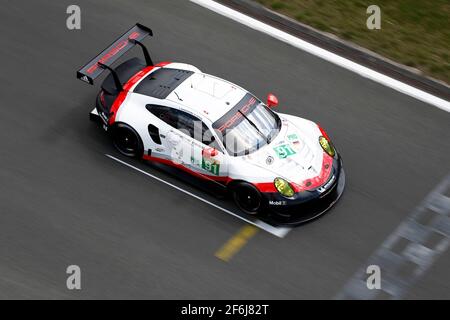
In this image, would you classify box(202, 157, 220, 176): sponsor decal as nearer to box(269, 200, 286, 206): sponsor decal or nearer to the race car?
the race car

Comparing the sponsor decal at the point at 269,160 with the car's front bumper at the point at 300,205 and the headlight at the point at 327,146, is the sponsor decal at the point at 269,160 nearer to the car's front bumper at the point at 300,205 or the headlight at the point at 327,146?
the car's front bumper at the point at 300,205

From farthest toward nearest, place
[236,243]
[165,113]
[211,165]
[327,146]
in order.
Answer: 1. [327,146]
2. [165,113]
3. [211,165]
4. [236,243]

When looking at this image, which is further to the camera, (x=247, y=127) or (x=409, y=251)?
(x=247, y=127)

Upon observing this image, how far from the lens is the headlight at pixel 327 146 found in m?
13.2

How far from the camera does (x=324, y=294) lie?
39.3 feet

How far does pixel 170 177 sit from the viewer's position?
525 inches

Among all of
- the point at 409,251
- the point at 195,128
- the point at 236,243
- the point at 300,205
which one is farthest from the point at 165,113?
the point at 409,251

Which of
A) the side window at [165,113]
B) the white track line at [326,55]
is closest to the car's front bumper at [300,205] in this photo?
the side window at [165,113]

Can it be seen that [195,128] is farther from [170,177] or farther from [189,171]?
[170,177]

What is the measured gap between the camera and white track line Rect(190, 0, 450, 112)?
1534 centimetres

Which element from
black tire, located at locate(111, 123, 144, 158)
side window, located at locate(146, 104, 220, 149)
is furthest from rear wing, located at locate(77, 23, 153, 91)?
side window, located at locate(146, 104, 220, 149)

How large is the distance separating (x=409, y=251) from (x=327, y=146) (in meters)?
2.10

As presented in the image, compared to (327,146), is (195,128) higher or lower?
higher
